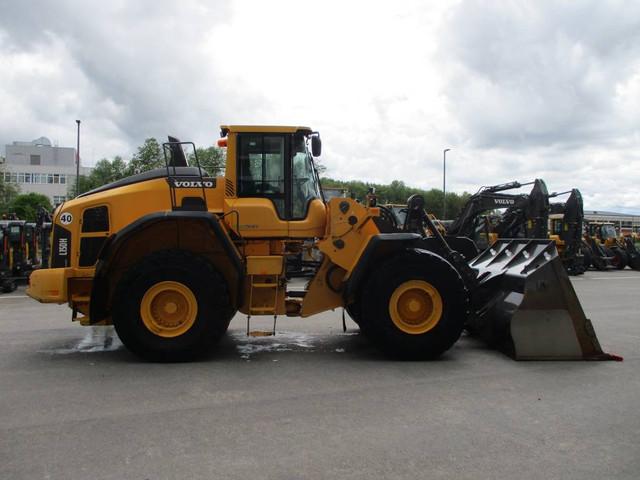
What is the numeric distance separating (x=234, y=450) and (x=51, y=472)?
1203 millimetres

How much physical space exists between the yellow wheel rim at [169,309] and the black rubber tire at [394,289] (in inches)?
80.6

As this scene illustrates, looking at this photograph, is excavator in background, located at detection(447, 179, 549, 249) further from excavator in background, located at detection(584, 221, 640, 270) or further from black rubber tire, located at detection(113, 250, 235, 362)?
black rubber tire, located at detection(113, 250, 235, 362)

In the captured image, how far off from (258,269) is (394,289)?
1678 millimetres

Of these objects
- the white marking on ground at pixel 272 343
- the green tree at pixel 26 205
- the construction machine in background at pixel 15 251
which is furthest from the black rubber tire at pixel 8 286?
the green tree at pixel 26 205

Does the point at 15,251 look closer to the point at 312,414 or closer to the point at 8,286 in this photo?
the point at 8,286

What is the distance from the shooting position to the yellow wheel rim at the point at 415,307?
670cm

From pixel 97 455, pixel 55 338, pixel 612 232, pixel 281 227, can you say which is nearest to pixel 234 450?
pixel 97 455

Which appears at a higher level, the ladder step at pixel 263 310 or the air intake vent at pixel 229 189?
the air intake vent at pixel 229 189

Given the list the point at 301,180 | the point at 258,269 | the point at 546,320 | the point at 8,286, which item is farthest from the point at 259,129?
the point at 8,286

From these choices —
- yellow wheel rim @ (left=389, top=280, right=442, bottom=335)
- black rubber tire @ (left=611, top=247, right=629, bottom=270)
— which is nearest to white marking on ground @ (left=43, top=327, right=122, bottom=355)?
yellow wheel rim @ (left=389, top=280, right=442, bottom=335)

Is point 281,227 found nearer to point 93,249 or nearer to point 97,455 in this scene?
point 93,249

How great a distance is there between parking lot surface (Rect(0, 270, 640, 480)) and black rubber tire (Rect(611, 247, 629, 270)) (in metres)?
20.1

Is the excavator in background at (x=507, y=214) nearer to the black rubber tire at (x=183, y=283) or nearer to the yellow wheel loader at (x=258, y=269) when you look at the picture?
the yellow wheel loader at (x=258, y=269)

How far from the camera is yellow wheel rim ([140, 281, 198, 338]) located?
6.49 metres
